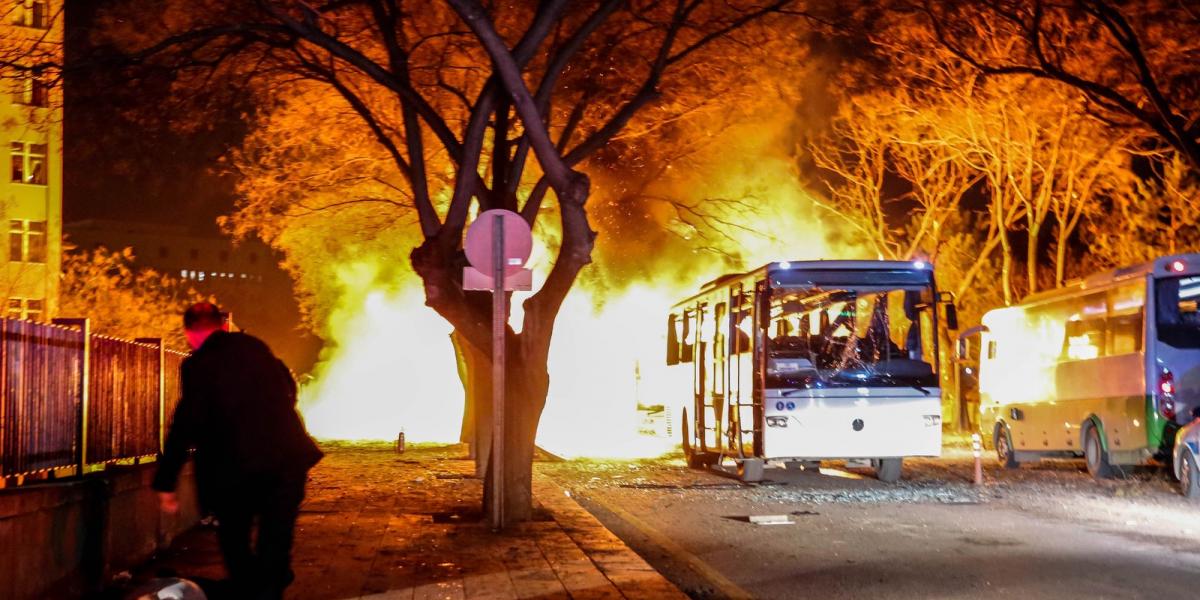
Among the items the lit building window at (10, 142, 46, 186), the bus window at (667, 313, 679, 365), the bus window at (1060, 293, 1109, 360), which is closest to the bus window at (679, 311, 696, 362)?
the bus window at (667, 313, 679, 365)

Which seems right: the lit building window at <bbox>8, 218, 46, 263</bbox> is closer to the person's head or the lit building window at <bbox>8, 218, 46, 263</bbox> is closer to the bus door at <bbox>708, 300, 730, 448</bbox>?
the bus door at <bbox>708, 300, 730, 448</bbox>

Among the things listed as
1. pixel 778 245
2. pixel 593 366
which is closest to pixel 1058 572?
pixel 778 245

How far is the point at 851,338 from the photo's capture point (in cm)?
1933

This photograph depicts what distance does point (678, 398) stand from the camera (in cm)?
2639

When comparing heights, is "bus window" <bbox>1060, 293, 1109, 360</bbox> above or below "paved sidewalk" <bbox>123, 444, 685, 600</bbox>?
above

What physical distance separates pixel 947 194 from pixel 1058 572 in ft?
82.0

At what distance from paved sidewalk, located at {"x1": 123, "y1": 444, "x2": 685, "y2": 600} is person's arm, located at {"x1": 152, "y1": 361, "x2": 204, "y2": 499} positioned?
0.42 m

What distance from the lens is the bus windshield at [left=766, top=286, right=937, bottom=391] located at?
62.3 ft

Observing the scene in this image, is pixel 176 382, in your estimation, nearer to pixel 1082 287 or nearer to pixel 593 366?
pixel 1082 287

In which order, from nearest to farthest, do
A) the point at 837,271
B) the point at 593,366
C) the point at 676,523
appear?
the point at 676,523 → the point at 837,271 → the point at 593,366

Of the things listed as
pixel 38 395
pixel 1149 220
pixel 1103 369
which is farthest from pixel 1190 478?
pixel 1149 220

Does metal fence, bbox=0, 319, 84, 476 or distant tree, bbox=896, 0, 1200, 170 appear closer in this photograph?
metal fence, bbox=0, 319, 84, 476

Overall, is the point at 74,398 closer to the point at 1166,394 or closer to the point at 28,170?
the point at 1166,394

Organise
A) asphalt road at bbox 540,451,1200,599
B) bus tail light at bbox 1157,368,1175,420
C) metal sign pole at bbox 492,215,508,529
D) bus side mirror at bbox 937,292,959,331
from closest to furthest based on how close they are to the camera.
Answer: asphalt road at bbox 540,451,1200,599, metal sign pole at bbox 492,215,508,529, bus side mirror at bbox 937,292,959,331, bus tail light at bbox 1157,368,1175,420
